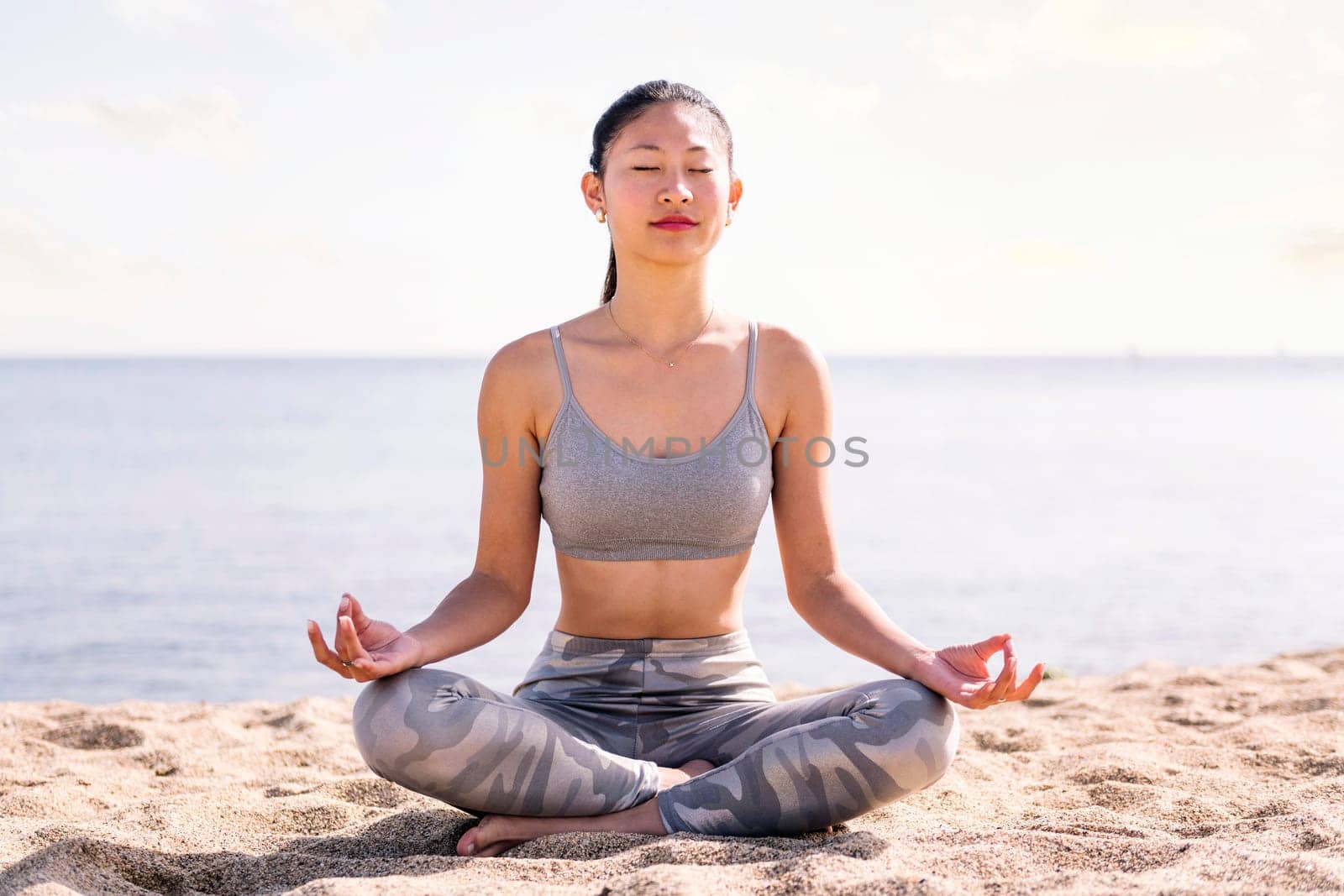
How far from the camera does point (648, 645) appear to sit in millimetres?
3191

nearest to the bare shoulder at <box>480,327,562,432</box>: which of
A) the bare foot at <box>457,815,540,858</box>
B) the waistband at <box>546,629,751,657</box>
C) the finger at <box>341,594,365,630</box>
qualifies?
the waistband at <box>546,629,751,657</box>

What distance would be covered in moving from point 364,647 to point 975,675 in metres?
1.44

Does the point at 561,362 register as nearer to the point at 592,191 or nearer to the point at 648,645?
the point at 592,191

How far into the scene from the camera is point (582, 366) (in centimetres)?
340

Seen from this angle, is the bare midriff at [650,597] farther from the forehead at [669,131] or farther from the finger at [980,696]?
the forehead at [669,131]

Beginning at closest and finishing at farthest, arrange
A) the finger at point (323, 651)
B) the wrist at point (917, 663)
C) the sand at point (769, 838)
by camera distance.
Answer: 1. the sand at point (769, 838)
2. the finger at point (323, 651)
3. the wrist at point (917, 663)

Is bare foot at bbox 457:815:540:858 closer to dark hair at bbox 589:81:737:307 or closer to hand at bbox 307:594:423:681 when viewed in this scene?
hand at bbox 307:594:423:681

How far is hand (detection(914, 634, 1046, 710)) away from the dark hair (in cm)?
154

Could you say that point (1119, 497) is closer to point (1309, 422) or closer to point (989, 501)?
point (989, 501)

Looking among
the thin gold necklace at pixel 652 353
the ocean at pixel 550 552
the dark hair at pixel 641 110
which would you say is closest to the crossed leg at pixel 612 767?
the thin gold necklace at pixel 652 353

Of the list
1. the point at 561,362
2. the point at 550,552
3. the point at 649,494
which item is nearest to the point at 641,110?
the point at 561,362

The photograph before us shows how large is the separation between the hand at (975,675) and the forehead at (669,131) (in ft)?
5.03

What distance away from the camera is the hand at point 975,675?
8.59 ft

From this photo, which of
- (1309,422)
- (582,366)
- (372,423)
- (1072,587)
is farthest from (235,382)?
(582,366)
